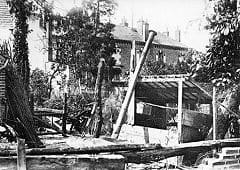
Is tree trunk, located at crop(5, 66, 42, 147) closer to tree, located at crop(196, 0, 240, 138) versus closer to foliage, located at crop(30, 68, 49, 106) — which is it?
tree, located at crop(196, 0, 240, 138)

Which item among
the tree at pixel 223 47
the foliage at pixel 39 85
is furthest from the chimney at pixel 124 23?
the tree at pixel 223 47

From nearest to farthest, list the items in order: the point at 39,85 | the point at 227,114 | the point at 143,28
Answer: the point at 227,114 < the point at 39,85 < the point at 143,28

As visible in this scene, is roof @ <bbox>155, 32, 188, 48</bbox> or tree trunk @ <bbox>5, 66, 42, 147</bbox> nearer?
tree trunk @ <bbox>5, 66, 42, 147</bbox>

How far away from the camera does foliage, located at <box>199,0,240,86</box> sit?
758 centimetres

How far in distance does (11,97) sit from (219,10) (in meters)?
5.24

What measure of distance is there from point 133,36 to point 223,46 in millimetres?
41299

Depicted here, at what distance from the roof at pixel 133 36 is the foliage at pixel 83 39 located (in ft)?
47.3

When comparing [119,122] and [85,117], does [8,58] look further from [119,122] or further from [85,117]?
[85,117]

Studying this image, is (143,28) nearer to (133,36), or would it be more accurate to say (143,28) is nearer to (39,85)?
(133,36)

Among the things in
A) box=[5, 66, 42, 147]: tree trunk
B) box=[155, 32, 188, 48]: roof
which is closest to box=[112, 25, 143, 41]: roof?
box=[155, 32, 188, 48]: roof

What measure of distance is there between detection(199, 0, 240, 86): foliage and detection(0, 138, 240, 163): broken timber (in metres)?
1.67

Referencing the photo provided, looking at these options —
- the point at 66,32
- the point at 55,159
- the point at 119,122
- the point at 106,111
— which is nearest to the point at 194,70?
the point at 119,122

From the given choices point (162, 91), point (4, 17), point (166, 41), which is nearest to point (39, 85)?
point (4, 17)

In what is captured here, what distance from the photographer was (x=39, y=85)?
2862 centimetres
